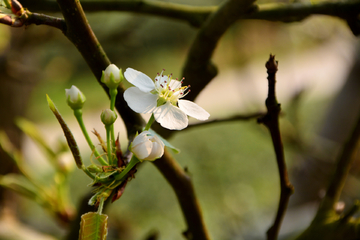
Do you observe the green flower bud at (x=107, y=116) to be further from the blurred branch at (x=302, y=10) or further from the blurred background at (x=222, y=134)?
the blurred branch at (x=302, y=10)

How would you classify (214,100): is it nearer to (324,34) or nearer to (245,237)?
(324,34)

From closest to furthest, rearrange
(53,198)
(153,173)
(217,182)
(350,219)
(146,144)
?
(146,144) < (350,219) < (53,198) < (217,182) < (153,173)

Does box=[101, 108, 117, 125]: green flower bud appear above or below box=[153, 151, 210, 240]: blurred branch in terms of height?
above

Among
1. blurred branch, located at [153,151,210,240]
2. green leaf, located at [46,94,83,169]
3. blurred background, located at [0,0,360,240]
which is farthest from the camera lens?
blurred background, located at [0,0,360,240]

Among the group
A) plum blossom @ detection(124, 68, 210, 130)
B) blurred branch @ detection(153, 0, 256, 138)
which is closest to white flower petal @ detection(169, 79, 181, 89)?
plum blossom @ detection(124, 68, 210, 130)

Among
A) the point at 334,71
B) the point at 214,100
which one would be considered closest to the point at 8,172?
the point at 214,100

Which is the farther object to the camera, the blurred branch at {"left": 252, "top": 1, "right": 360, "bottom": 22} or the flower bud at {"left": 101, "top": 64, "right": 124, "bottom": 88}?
the blurred branch at {"left": 252, "top": 1, "right": 360, "bottom": 22}

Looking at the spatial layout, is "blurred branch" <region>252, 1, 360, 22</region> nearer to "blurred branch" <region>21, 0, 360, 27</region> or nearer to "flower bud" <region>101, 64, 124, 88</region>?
"blurred branch" <region>21, 0, 360, 27</region>
